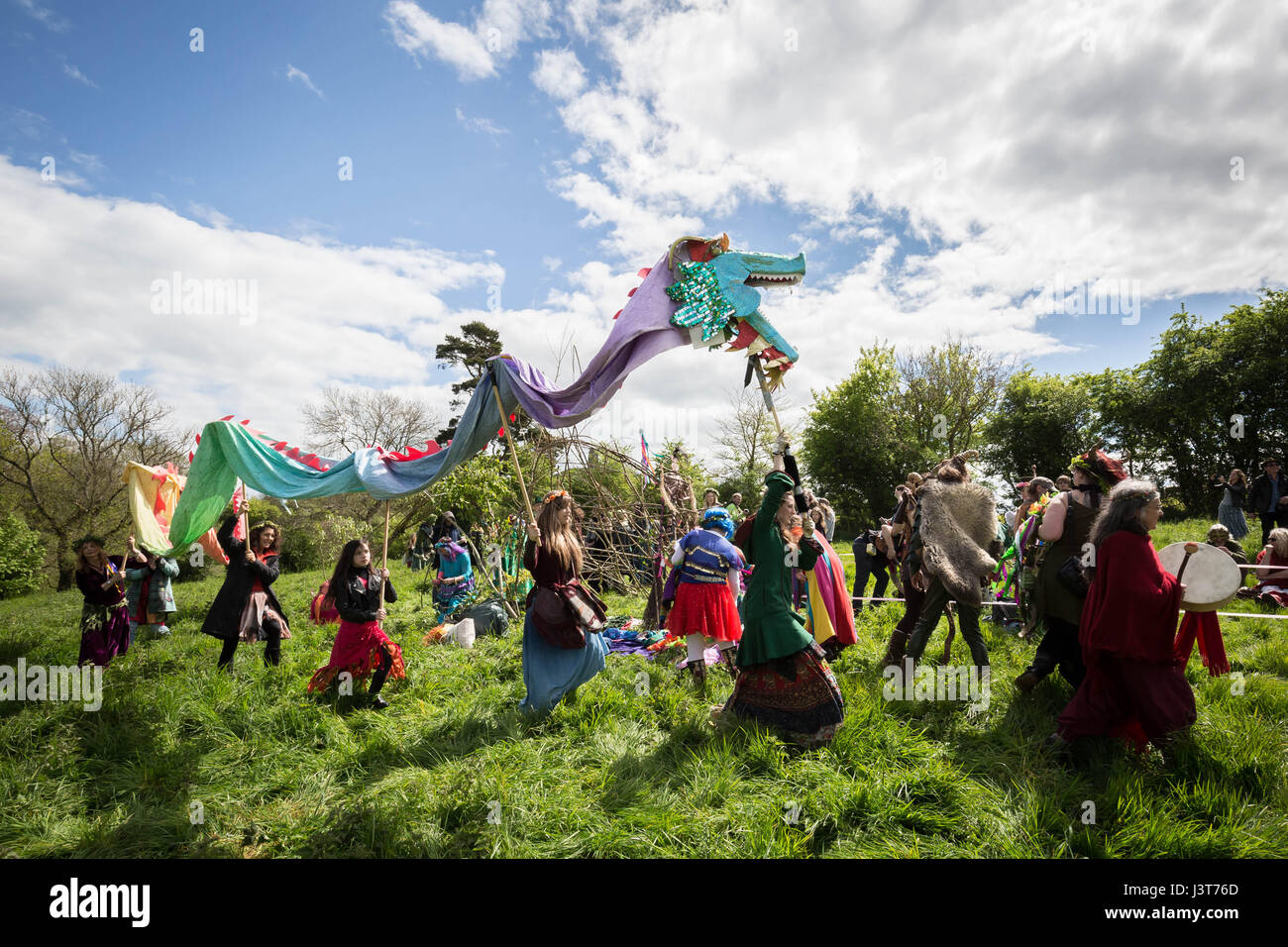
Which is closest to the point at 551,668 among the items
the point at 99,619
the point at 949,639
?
the point at 949,639

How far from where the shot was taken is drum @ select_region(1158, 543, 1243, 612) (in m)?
3.49

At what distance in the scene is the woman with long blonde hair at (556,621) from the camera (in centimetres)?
463

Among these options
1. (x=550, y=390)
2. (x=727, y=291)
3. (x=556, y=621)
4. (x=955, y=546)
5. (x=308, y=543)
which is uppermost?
(x=727, y=291)

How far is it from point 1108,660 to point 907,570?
1.69 m

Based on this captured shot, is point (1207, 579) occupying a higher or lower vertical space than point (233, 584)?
higher

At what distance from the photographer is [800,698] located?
393 cm

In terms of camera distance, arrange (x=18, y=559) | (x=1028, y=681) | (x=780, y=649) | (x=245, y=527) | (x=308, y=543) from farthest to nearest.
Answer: (x=308, y=543) < (x=18, y=559) < (x=245, y=527) < (x=1028, y=681) < (x=780, y=649)

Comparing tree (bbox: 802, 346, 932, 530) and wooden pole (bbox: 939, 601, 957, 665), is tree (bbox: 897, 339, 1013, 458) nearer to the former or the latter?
tree (bbox: 802, 346, 932, 530)

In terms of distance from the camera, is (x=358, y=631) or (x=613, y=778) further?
(x=358, y=631)

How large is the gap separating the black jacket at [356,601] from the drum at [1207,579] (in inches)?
233

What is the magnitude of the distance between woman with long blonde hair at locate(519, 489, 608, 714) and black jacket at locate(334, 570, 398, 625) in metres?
1.46

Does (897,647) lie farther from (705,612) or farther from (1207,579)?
(1207,579)

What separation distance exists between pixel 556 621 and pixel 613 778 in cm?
141

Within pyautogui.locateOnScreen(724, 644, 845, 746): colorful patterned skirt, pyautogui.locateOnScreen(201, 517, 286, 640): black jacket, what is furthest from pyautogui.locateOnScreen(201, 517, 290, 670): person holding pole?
pyautogui.locateOnScreen(724, 644, 845, 746): colorful patterned skirt
